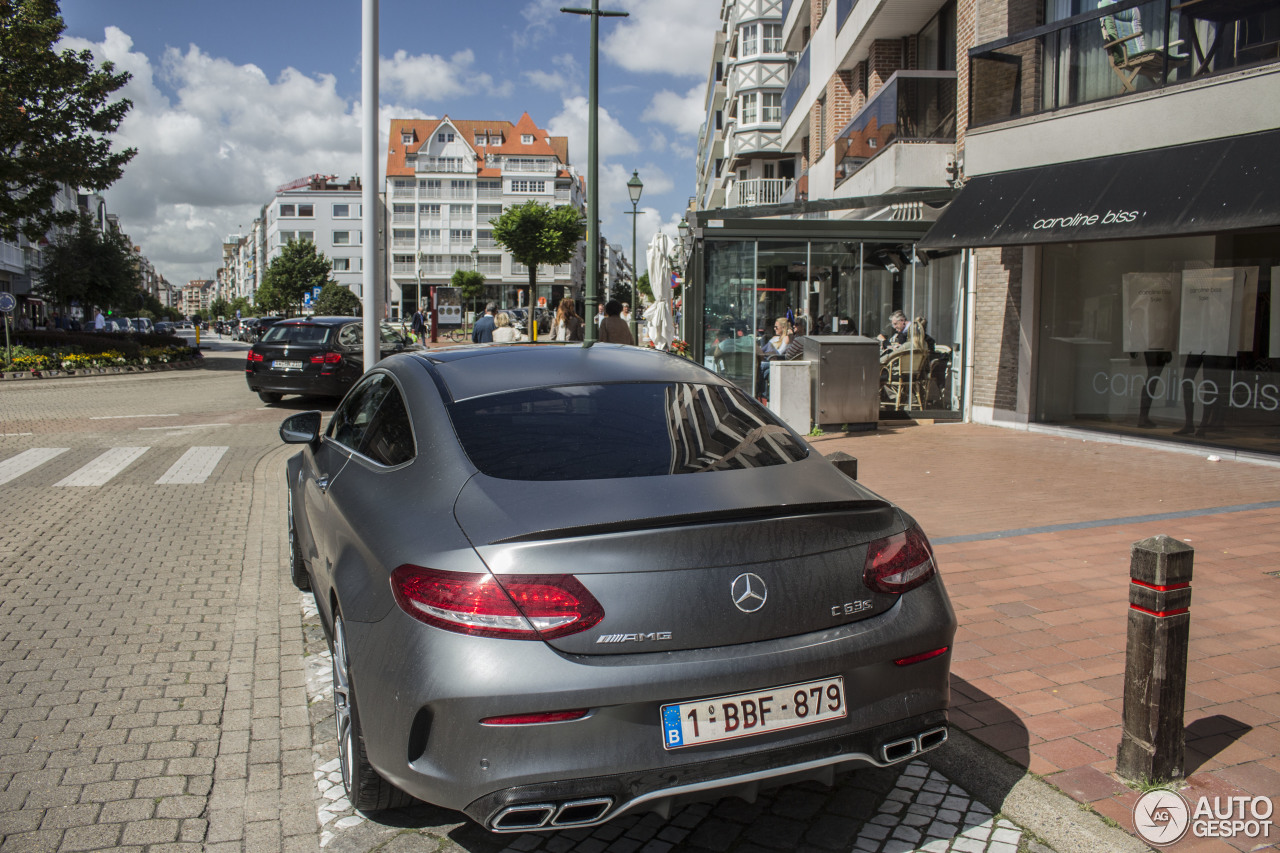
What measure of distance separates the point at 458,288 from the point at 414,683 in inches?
3705

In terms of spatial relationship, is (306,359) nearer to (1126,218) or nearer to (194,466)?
(194,466)

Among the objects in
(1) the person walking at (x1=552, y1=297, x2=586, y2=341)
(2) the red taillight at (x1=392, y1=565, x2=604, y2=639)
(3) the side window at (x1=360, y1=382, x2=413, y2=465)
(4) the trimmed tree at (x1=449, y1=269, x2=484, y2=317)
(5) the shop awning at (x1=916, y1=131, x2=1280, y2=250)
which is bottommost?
(2) the red taillight at (x1=392, y1=565, x2=604, y2=639)

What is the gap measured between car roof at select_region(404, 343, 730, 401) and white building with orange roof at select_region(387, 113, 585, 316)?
96.8 m

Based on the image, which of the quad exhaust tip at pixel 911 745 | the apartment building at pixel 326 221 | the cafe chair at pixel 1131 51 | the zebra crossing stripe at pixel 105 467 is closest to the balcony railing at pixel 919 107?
the cafe chair at pixel 1131 51

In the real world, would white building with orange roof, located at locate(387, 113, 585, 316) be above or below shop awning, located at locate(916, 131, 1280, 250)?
above

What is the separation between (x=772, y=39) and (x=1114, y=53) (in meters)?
36.8

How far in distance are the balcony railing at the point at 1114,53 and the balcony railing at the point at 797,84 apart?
15.2 m

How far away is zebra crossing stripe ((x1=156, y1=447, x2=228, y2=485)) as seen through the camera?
9.96 metres

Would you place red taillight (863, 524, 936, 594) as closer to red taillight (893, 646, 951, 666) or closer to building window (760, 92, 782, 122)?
red taillight (893, 646, 951, 666)

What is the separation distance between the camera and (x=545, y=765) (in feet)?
7.71

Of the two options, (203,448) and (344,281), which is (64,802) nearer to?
(203,448)

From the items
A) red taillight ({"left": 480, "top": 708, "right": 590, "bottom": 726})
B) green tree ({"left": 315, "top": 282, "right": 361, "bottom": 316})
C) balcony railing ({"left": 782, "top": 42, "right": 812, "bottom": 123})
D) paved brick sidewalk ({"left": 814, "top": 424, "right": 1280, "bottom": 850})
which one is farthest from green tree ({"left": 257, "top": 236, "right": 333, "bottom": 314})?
red taillight ({"left": 480, "top": 708, "right": 590, "bottom": 726})

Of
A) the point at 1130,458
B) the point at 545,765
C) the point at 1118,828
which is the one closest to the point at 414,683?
the point at 545,765

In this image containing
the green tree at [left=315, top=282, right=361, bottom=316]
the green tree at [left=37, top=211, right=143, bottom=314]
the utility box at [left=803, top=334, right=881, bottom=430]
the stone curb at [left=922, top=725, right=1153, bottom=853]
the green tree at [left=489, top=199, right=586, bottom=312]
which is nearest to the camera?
the stone curb at [left=922, top=725, right=1153, bottom=853]
